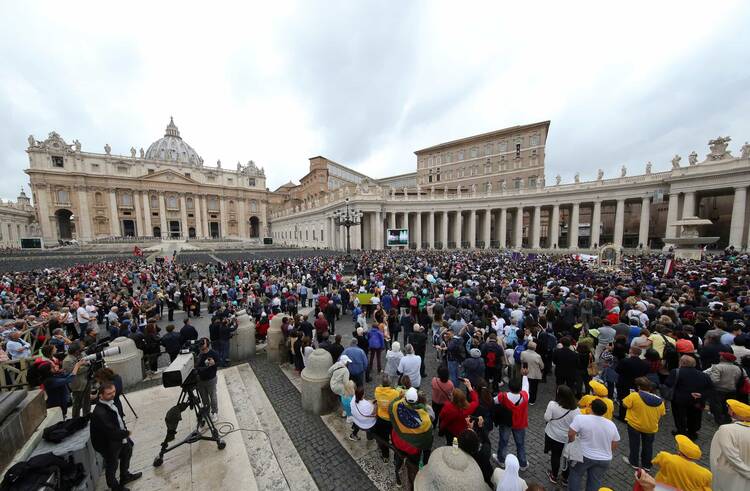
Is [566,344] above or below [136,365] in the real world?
above

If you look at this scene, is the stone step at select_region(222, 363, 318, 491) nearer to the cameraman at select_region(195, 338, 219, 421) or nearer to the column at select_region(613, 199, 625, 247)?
the cameraman at select_region(195, 338, 219, 421)

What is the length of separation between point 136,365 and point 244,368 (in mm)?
2207

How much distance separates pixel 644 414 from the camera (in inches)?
136

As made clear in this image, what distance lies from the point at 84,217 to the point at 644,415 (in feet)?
270

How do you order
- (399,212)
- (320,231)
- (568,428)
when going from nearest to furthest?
(568,428) < (399,212) < (320,231)

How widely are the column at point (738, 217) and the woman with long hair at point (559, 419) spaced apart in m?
38.1

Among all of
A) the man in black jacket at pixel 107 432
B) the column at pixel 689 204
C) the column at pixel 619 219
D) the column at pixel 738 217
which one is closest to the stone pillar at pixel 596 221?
the column at pixel 619 219

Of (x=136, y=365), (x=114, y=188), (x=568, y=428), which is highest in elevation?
(x=114, y=188)

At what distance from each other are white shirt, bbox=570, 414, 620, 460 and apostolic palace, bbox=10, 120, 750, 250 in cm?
2006

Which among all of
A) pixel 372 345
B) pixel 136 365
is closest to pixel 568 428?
pixel 372 345

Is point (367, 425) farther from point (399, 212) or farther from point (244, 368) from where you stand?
point (399, 212)

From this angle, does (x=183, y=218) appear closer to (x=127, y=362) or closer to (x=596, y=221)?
(x=127, y=362)

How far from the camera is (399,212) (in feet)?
142

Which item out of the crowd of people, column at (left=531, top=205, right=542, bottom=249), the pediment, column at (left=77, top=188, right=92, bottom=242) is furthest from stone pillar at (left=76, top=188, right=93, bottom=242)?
column at (left=531, top=205, right=542, bottom=249)
